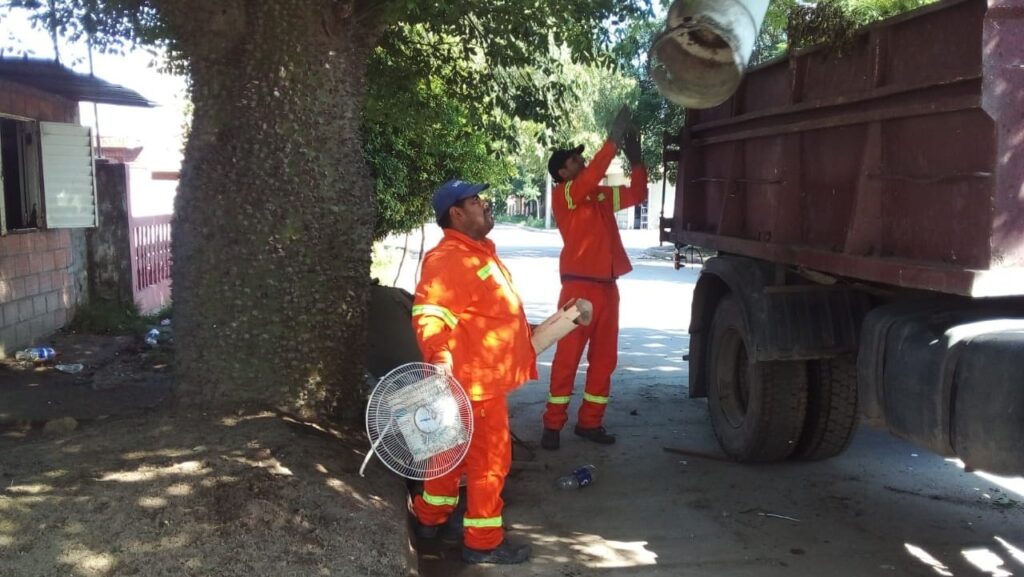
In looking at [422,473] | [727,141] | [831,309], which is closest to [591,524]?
[422,473]

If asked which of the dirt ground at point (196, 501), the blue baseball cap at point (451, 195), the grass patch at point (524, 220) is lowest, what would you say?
the dirt ground at point (196, 501)

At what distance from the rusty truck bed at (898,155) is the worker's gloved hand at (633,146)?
63cm

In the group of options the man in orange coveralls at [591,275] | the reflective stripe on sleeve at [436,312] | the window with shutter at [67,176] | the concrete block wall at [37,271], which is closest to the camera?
the reflective stripe on sleeve at [436,312]

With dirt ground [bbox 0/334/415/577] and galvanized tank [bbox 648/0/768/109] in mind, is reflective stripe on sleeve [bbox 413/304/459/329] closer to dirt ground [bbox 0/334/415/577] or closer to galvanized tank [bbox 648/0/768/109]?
dirt ground [bbox 0/334/415/577]

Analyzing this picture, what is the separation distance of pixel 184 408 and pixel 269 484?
1.03m

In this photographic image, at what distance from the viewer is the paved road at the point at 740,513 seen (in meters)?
3.68

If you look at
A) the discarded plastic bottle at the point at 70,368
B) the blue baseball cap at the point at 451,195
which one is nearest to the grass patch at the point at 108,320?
the discarded plastic bottle at the point at 70,368

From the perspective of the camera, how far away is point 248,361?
160 inches

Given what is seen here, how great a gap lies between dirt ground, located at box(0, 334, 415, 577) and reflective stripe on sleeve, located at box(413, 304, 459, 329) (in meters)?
0.84

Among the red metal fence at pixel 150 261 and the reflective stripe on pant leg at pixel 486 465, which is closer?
the reflective stripe on pant leg at pixel 486 465

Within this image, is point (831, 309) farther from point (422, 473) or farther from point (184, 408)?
point (184, 408)

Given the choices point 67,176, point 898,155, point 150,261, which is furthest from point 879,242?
point 150,261

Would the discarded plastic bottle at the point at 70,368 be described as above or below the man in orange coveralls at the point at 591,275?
below

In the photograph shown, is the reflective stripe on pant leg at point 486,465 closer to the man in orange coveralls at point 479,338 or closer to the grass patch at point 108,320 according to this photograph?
the man in orange coveralls at point 479,338
